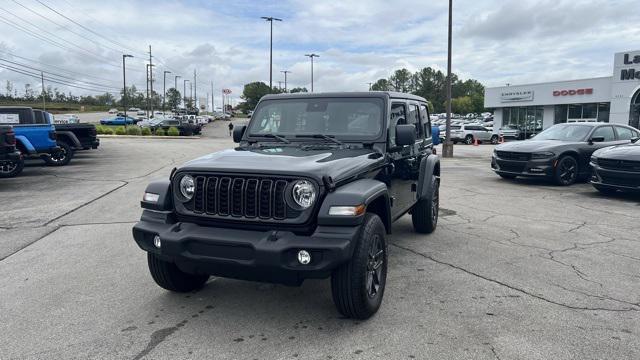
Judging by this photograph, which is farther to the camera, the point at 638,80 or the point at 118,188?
the point at 638,80

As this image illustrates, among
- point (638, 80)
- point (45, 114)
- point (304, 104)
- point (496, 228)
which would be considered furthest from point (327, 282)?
point (638, 80)

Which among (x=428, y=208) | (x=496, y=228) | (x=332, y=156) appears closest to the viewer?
(x=332, y=156)

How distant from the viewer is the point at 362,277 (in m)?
3.61

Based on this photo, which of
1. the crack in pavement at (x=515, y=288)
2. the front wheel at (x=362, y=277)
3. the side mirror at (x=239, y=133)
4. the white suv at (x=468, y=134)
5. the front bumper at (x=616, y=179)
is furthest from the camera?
the white suv at (x=468, y=134)

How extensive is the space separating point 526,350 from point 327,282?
1950 millimetres

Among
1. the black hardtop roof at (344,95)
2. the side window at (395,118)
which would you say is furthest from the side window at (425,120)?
the black hardtop roof at (344,95)

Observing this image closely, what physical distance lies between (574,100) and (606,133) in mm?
29604

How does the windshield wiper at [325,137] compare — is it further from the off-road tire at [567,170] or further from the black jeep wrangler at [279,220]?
the off-road tire at [567,170]

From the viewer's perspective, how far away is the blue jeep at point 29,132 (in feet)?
46.8

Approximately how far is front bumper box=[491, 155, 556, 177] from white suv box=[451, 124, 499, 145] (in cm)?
2264

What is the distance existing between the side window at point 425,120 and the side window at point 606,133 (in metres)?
7.26

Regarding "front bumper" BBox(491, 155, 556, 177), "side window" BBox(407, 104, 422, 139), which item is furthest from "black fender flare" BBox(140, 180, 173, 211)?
"front bumper" BBox(491, 155, 556, 177)

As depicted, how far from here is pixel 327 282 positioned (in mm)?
4820

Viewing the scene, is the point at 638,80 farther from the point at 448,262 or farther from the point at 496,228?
the point at 448,262
